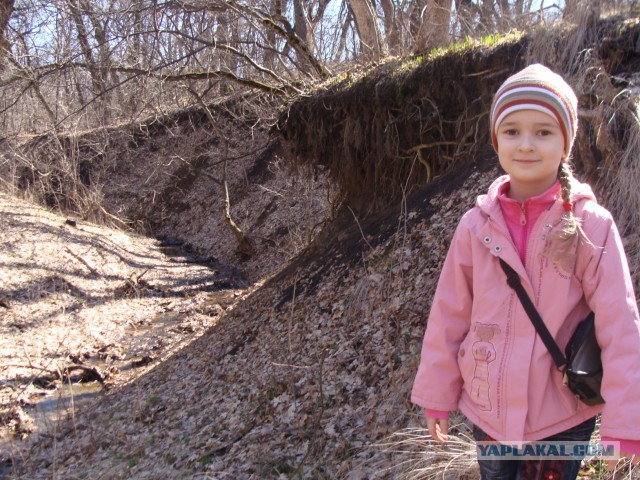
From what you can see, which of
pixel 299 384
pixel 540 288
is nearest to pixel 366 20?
pixel 299 384

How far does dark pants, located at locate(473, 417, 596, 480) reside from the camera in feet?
6.36

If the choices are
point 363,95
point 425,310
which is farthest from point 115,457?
point 363,95

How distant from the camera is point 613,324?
179cm

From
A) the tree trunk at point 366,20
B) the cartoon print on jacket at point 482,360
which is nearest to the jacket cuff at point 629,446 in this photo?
the cartoon print on jacket at point 482,360

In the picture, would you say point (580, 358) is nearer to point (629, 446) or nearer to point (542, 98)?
point (629, 446)

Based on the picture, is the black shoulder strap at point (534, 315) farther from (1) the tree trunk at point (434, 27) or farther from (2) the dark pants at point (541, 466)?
(1) the tree trunk at point (434, 27)

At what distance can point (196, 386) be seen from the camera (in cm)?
623

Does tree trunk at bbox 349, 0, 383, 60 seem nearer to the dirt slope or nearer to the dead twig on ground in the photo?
the dirt slope

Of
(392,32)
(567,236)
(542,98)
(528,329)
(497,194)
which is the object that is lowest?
(528,329)

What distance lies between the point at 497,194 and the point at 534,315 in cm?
45

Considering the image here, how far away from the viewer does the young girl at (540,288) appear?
5.94 feet

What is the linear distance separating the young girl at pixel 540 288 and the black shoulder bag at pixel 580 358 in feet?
0.10

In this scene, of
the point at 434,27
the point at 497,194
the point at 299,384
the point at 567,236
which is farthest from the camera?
the point at 434,27

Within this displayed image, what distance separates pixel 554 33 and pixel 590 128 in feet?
3.59
